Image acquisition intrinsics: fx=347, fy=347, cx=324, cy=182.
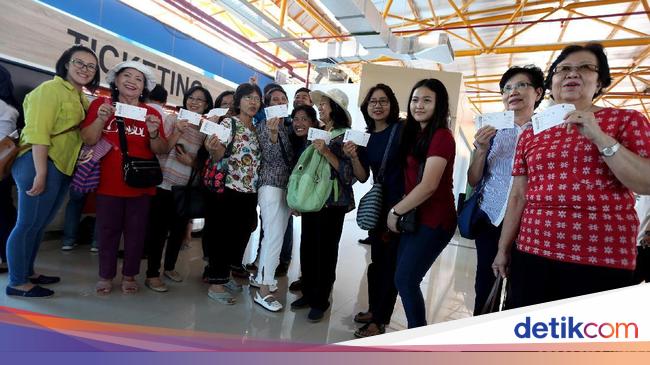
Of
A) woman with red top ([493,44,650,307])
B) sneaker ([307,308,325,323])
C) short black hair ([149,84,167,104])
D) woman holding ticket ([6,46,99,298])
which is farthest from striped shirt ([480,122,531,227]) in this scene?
short black hair ([149,84,167,104])

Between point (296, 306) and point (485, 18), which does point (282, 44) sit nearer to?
point (485, 18)

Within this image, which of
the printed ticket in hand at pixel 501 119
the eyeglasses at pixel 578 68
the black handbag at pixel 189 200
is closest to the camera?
the eyeglasses at pixel 578 68

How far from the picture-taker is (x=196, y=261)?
3.30 meters

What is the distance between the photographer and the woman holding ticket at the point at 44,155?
201cm

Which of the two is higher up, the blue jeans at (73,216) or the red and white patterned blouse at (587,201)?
the red and white patterned blouse at (587,201)

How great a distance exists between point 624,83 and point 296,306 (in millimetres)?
12992

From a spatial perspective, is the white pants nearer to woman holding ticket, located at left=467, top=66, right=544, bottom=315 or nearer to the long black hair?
the long black hair

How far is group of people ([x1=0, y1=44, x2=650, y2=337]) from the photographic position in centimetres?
112

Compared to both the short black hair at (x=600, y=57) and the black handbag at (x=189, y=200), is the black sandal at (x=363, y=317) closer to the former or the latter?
the black handbag at (x=189, y=200)

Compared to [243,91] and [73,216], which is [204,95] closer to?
[243,91]

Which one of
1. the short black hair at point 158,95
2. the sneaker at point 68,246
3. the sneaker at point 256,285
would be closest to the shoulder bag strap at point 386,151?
the sneaker at point 256,285

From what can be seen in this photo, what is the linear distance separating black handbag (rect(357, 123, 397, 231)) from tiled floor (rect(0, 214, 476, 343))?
2.43 ft

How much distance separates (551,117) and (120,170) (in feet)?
7.64

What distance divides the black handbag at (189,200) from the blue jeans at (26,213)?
0.69 m
